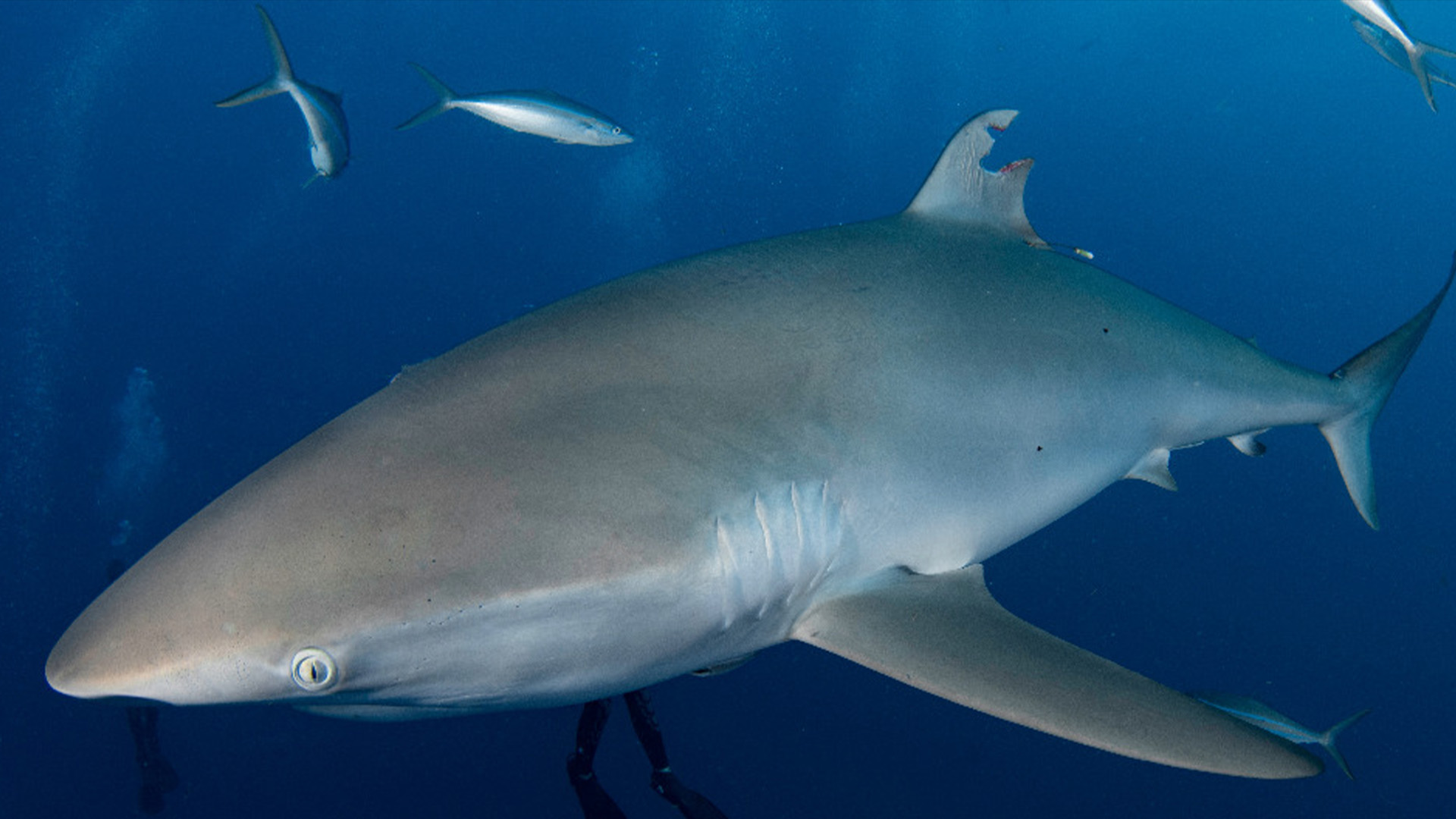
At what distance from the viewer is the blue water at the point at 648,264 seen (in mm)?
9516

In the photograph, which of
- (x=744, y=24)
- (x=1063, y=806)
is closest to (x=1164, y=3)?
(x=744, y=24)

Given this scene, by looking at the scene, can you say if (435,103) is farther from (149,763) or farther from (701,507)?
(149,763)

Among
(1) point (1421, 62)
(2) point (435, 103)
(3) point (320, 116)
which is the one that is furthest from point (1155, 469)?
(2) point (435, 103)

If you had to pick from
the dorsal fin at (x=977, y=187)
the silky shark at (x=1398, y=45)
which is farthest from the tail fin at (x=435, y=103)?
the silky shark at (x=1398, y=45)

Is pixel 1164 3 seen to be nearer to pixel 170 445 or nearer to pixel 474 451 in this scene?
pixel 170 445

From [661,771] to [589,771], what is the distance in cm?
44

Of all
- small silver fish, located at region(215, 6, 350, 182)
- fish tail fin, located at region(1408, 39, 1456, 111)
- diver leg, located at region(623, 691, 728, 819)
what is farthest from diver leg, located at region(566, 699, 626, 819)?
fish tail fin, located at region(1408, 39, 1456, 111)

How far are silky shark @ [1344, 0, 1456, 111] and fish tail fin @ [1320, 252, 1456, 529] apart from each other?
197cm

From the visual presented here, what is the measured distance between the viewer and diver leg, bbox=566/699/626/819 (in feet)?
12.3

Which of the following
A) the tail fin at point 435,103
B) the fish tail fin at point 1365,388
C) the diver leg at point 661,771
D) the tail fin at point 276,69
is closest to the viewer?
the fish tail fin at point 1365,388

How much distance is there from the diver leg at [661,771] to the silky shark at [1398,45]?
5.24 metres

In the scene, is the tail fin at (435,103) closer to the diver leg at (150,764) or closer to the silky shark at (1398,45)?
the silky shark at (1398,45)

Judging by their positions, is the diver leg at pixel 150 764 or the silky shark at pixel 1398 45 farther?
the diver leg at pixel 150 764

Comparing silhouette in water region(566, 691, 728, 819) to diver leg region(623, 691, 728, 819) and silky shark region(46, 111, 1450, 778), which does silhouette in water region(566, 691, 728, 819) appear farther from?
silky shark region(46, 111, 1450, 778)
